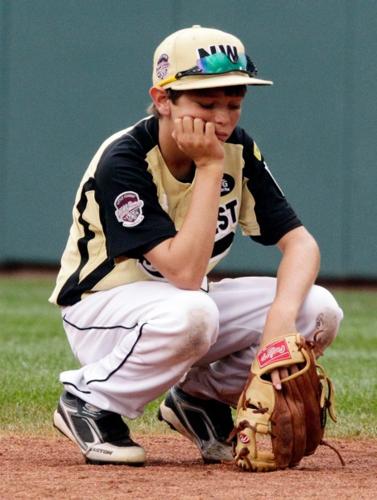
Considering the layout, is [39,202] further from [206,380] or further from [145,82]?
[206,380]

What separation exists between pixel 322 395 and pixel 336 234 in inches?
315

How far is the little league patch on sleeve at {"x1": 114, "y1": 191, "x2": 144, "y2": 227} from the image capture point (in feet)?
13.1

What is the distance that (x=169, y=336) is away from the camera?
12.8 ft

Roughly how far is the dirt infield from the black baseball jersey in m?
0.57

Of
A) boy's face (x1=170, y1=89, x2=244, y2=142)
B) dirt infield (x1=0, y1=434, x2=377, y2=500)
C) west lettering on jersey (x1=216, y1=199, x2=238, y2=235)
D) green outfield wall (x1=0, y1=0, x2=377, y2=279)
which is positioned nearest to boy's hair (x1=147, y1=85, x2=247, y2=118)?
boy's face (x1=170, y1=89, x2=244, y2=142)

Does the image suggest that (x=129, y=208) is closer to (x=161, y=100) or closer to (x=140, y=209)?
(x=140, y=209)

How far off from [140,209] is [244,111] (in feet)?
27.2

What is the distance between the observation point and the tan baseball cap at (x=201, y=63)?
3932 mm

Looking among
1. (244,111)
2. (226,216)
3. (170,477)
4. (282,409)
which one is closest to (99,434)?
(170,477)

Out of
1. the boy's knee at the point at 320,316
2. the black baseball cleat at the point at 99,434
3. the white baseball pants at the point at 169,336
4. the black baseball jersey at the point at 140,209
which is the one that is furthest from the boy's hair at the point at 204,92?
the black baseball cleat at the point at 99,434

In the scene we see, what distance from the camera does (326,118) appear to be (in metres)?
12.0

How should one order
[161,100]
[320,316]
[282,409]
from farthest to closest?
[320,316]
[161,100]
[282,409]

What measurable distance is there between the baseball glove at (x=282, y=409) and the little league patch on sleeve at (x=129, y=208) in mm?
576

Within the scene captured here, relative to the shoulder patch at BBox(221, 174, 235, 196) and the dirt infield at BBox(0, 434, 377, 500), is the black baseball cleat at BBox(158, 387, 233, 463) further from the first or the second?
the shoulder patch at BBox(221, 174, 235, 196)
